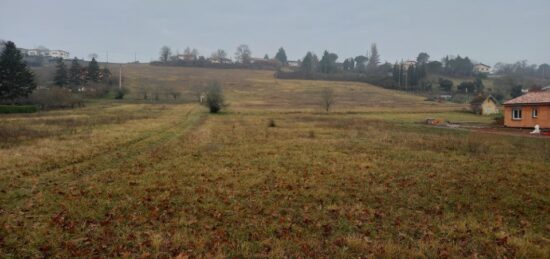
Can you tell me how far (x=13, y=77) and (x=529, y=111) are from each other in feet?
211

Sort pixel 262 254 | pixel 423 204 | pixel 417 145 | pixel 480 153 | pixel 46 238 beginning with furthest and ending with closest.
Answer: pixel 417 145, pixel 480 153, pixel 423 204, pixel 46 238, pixel 262 254

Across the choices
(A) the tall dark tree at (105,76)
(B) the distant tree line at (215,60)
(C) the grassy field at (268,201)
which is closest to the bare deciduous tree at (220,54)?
(B) the distant tree line at (215,60)

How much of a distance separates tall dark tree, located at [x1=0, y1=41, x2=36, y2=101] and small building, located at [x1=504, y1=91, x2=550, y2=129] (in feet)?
204

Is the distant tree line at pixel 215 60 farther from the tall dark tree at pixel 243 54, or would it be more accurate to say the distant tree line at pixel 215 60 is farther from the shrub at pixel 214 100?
the shrub at pixel 214 100

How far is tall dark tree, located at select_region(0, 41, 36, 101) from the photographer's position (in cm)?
4878

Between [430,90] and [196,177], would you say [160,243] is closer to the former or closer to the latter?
[196,177]

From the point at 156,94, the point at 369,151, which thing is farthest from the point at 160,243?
the point at 156,94

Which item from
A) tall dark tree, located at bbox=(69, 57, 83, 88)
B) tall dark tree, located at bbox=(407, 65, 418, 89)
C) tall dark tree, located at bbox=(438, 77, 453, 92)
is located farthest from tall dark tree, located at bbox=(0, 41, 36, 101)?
tall dark tree, located at bbox=(438, 77, 453, 92)

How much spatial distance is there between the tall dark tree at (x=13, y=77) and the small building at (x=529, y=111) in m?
62.3

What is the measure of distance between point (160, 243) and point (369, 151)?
13.4 meters

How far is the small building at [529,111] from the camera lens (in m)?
31.8

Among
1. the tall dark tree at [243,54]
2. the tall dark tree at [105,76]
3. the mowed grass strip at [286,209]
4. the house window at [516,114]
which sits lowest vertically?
the mowed grass strip at [286,209]

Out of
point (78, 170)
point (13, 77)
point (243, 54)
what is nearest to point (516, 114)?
point (78, 170)

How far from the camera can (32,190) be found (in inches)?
368
